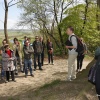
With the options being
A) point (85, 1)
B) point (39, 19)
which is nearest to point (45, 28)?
point (39, 19)

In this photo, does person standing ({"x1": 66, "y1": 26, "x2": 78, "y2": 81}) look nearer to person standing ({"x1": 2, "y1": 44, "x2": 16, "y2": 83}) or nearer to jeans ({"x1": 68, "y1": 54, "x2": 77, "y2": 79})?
jeans ({"x1": 68, "y1": 54, "x2": 77, "y2": 79})

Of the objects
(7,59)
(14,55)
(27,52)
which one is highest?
(27,52)

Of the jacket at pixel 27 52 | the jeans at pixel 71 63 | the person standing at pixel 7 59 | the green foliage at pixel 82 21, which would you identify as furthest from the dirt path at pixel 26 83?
the green foliage at pixel 82 21

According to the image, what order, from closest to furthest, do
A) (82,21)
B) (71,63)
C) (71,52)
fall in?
(71,52), (71,63), (82,21)

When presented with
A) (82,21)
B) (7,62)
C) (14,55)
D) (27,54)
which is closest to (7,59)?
(7,62)

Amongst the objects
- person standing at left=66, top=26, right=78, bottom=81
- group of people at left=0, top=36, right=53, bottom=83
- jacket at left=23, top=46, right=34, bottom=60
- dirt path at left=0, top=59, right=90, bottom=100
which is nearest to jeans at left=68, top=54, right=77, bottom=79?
person standing at left=66, top=26, right=78, bottom=81

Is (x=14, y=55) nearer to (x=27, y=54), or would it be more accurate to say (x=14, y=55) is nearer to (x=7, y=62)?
(x=7, y=62)

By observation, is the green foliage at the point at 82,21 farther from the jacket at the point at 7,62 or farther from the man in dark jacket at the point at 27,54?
the jacket at the point at 7,62

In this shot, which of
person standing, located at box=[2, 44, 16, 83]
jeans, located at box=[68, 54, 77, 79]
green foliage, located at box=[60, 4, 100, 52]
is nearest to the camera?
jeans, located at box=[68, 54, 77, 79]

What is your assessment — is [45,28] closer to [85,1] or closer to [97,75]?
[85,1]

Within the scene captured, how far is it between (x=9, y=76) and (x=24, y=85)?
4.16 feet

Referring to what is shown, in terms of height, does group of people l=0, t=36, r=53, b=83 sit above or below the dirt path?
above

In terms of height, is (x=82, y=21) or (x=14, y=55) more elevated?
(x=82, y=21)

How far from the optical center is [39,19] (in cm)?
2292
